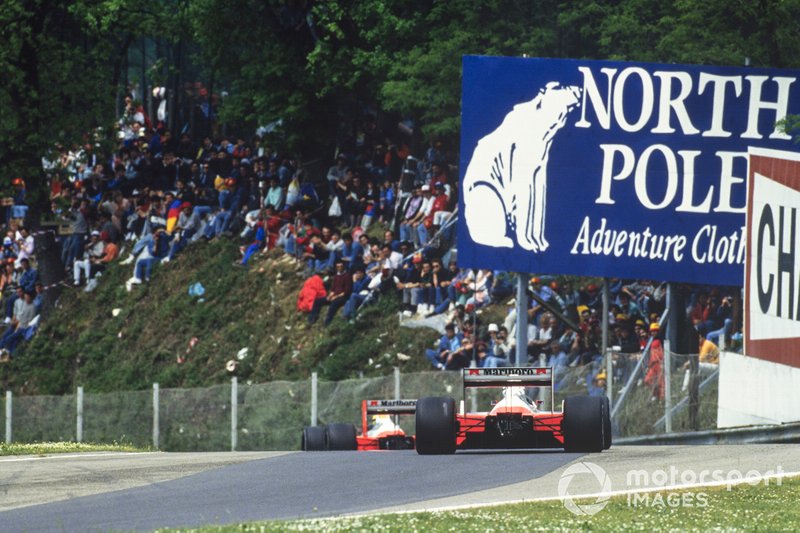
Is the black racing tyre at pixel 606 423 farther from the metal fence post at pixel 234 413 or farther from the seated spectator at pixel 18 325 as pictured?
the seated spectator at pixel 18 325

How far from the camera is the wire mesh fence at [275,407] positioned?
79.7ft

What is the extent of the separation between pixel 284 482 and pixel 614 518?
4.10 m

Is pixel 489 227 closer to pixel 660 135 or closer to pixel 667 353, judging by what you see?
pixel 660 135

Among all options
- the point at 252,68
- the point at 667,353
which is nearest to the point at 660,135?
the point at 667,353

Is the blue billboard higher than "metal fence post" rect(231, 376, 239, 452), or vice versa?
the blue billboard

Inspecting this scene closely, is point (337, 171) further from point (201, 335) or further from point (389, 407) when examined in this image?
point (389, 407)

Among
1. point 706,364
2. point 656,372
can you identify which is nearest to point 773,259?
point 706,364

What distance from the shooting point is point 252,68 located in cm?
4116

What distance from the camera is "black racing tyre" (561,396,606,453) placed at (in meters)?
19.0

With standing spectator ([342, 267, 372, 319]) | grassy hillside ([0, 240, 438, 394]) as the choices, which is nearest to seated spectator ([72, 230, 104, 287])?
grassy hillside ([0, 240, 438, 394])

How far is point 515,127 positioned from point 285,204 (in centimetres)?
1141

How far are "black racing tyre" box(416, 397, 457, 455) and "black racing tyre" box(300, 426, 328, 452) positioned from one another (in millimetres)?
5322

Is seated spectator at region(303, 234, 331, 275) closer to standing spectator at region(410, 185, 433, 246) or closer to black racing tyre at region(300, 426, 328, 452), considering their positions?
standing spectator at region(410, 185, 433, 246)

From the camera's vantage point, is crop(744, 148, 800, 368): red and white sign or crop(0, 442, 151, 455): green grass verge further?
crop(744, 148, 800, 368): red and white sign
